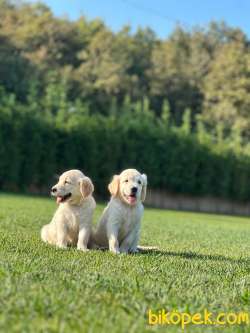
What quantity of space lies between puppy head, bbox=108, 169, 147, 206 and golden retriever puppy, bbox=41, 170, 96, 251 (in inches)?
9.7

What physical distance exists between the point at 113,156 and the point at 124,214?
18.9m

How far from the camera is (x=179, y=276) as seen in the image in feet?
13.4

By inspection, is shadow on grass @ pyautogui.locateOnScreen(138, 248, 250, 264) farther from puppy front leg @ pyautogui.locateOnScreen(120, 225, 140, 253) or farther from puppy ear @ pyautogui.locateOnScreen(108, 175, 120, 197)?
puppy ear @ pyautogui.locateOnScreen(108, 175, 120, 197)

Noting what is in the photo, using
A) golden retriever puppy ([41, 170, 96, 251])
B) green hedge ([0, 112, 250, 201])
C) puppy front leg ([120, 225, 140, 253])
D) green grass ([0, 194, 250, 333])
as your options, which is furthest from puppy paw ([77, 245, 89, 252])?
green hedge ([0, 112, 250, 201])

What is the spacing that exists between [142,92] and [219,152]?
10.0 metres

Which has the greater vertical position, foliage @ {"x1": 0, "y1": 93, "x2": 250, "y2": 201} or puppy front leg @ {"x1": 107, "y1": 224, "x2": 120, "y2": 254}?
foliage @ {"x1": 0, "y1": 93, "x2": 250, "y2": 201}

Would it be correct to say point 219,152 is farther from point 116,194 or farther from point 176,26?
point 116,194

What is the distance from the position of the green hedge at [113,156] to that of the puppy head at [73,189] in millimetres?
16563

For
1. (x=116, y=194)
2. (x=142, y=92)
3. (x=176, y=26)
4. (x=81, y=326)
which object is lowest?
(x=81, y=326)

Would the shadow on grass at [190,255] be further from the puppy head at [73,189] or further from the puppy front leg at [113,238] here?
the puppy head at [73,189]

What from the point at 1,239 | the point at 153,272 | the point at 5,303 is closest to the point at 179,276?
the point at 153,272

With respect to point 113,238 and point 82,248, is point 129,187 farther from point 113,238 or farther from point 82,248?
point 82,248

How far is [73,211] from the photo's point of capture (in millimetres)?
5457

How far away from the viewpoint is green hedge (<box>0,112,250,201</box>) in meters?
22.4
